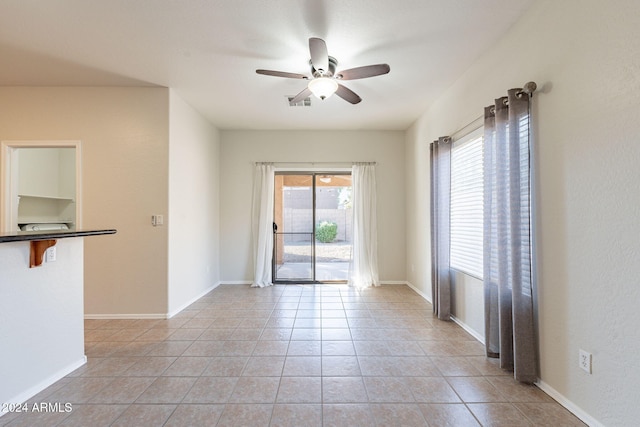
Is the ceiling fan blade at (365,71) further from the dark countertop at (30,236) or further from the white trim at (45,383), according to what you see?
the white trim at (45,383)

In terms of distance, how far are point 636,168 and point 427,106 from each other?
2945mm

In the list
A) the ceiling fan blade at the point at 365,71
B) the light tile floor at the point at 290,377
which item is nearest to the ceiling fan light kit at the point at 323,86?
the ceiling fan blade at the point at 365,71

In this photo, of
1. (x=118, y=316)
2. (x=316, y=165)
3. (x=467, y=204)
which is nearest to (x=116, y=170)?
(x=118, y=316)

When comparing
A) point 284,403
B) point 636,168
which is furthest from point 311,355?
point 636,168

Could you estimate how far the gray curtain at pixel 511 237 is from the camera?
6.81 feet

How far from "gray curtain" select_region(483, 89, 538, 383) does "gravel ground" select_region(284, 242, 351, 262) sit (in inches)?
122

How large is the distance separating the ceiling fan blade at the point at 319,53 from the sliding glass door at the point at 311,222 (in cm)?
299

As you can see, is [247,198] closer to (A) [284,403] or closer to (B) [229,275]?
(B) [229,275]

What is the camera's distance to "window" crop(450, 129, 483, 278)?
2.90 meters

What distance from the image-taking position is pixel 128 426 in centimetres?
171

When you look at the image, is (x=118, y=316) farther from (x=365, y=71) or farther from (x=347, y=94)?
(x=365, y=71)

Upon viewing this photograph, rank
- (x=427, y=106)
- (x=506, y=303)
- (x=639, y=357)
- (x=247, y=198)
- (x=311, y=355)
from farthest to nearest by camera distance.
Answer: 1. (x=247, y=198)
2. (x=427, y=106)
3. (x=311, y=355)
4. (x=506, y=303)
5. (x=639, y=357)

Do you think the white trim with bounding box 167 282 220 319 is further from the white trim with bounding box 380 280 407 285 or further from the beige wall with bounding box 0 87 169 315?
the white trim with bounding box 380 280 407 285

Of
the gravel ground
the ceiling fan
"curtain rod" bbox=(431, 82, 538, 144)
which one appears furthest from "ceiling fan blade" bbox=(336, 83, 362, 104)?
the gravel ground
